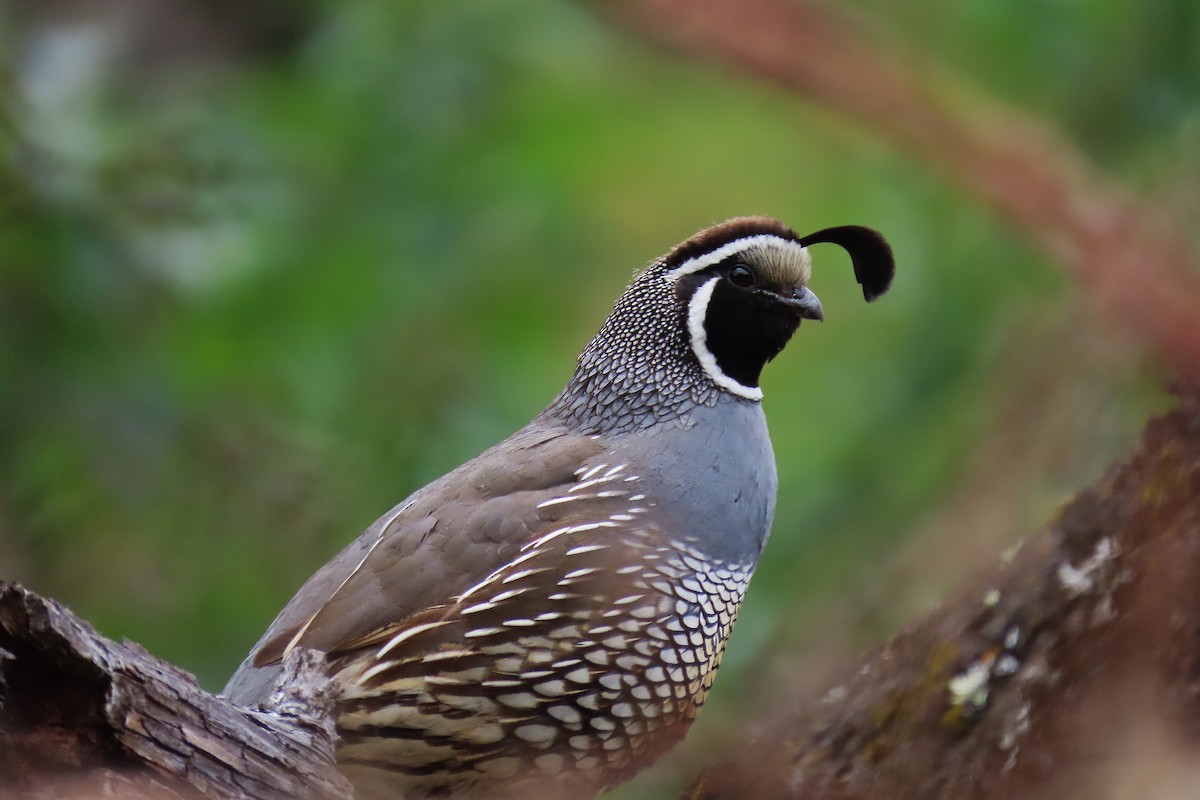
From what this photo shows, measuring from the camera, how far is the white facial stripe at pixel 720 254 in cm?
346

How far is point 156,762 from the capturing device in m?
2.04

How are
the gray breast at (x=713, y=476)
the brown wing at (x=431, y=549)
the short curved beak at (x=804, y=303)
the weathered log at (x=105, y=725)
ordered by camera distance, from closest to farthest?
the weathered log at (x=105, y=725)
the brown wing at (x=431, y=549)
the gray breast at (x=713, y=476)
the short curved beak at (x=804, y=303)

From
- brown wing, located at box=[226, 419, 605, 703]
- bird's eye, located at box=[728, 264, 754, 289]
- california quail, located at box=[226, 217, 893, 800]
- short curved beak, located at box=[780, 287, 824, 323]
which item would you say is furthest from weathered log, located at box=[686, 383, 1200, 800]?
bird's eye, located at box=[728, 264, 754, 289]

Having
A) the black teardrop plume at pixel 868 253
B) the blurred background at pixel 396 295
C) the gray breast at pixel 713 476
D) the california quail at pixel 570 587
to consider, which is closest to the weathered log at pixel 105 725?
the california quail at pixel 570 587

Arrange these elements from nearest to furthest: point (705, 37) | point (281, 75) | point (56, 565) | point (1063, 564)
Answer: point (705, 37) → point (1063, 564) → point (56, 565) → point (281, 75)

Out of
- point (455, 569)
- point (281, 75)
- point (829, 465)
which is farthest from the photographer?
point (281, 75)

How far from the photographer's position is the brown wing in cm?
306

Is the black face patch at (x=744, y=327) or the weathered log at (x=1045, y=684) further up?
the black face patch at (x=744, y=327)

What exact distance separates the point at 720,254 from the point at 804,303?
0.25 metres

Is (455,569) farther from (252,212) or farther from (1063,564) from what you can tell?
(252,212)

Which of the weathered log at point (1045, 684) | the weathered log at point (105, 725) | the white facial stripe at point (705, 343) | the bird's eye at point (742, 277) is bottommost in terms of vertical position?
the weathered log at point (105, 725)

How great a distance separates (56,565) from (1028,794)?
286 centimetres

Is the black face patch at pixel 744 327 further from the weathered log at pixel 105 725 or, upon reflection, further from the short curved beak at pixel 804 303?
the weathered log at pixel 105 725

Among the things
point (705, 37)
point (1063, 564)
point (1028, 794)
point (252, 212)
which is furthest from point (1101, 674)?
point (252, 212)
